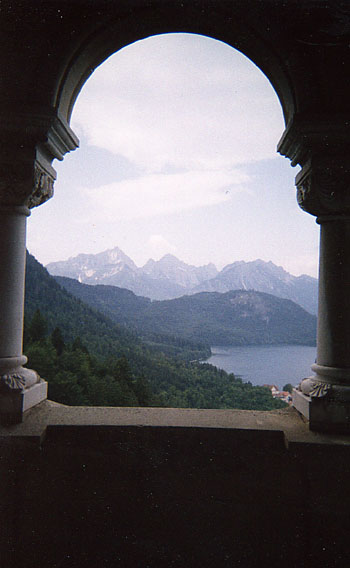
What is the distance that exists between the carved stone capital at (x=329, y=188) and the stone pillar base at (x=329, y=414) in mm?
1490

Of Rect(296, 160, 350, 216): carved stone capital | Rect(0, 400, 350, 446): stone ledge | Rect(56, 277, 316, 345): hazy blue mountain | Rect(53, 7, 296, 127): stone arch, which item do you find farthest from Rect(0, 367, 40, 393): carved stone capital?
Rect(56, 277, 316, 345): hazy blue mountain

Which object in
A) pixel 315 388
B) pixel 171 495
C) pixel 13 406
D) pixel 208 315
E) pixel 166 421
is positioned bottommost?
pixel 208 315

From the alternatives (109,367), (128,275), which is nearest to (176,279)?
(128,275)

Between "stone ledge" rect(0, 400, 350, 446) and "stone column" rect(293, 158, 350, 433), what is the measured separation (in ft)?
0.54

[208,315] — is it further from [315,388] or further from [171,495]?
[171,495]

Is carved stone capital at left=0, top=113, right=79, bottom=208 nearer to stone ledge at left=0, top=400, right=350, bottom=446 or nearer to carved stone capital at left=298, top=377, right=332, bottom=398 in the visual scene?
stone ledge at left=0, top=400, right=350, bottom=446

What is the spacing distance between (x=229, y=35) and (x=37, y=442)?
12.2ft

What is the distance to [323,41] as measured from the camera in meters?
3.13

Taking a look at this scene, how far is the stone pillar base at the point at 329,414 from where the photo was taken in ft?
9.84

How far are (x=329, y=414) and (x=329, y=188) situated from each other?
5.81 ft

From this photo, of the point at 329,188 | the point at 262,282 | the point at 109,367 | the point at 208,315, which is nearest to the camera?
the point at 329,188

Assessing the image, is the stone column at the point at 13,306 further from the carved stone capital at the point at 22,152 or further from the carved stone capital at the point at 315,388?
the carved stone capital at the point at 315,388

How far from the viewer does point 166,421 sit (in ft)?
10.5

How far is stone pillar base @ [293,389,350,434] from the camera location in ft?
9.84
